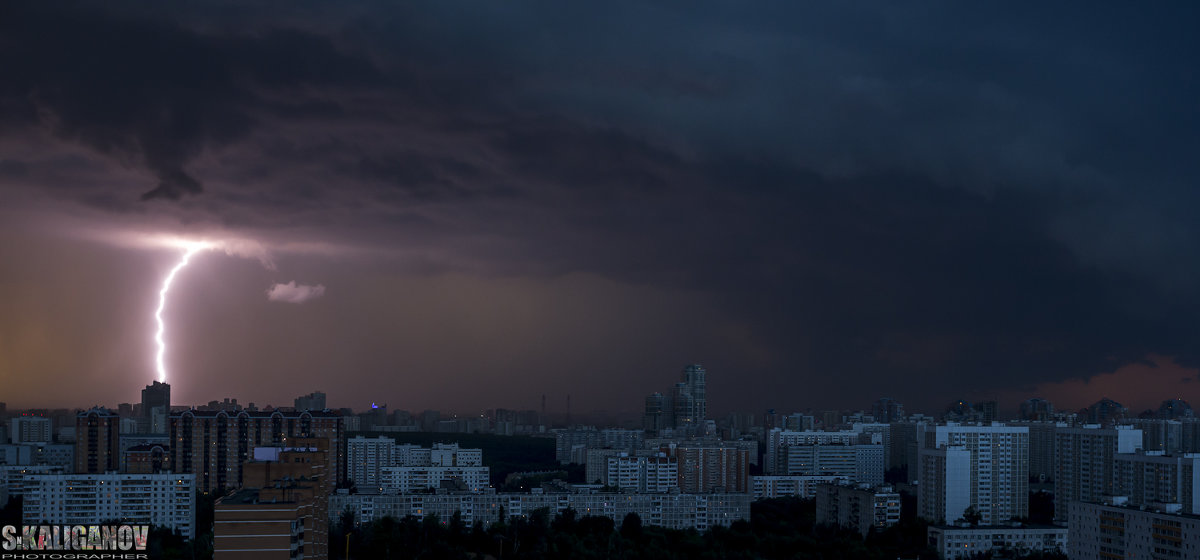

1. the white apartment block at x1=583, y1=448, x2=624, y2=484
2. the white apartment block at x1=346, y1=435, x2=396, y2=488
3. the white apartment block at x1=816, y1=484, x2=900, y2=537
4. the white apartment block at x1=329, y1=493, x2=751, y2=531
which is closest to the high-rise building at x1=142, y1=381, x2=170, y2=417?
the white apartment block at x1=346, y1=435, x2=396, y2=488

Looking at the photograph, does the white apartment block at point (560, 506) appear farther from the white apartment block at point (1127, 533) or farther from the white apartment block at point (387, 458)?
the white apartment block at point (1127, 533)

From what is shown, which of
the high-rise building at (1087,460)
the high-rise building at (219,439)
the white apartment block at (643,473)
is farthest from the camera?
the white apartment block at (643,473)

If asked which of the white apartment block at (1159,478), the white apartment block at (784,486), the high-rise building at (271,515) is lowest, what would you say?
the white apartment block at (784,486)

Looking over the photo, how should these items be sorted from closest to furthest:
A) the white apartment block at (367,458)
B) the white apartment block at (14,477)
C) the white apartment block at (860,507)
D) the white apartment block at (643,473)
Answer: the white apartment block at (860,507)
the white apartment block at (14,477)
the white apartment block at (643,473)
the white apartment block at (367,458)

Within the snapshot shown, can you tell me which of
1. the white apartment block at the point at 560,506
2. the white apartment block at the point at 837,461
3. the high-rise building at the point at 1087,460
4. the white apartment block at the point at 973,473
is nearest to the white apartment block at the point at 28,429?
the white apartment block at the point at 560,506

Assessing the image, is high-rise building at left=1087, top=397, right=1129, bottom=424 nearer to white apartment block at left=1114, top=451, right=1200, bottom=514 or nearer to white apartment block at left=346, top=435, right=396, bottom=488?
white apartment block at left=1114, top=451, right=1200, bottom=514

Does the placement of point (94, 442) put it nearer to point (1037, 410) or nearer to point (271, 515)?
point (271, 515)
